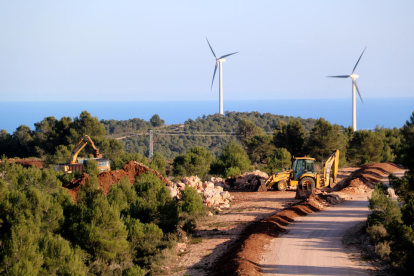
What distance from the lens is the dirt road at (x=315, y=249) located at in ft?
41.3

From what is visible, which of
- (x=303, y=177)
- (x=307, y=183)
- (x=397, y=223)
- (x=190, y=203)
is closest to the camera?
(x=397, y=223)

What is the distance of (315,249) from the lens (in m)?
14.6

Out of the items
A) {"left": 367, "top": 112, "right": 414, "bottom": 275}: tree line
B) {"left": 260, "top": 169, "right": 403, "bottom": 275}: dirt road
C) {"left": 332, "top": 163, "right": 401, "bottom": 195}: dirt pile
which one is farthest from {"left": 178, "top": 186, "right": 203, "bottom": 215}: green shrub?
{"left": 332, "top": 163, "right": 401, "bottom": 195}: dirt pile

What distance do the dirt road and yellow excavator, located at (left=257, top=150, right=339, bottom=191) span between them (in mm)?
5251

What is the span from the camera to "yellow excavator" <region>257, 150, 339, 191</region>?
26.5m

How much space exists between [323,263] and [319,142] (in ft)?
116

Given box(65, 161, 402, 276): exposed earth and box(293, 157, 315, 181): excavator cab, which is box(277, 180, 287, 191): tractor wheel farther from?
box(293, 157, 315, 181): excavator cab

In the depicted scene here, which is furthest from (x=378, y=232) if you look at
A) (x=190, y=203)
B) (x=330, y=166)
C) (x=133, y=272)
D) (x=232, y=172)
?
(x=232, y=172)

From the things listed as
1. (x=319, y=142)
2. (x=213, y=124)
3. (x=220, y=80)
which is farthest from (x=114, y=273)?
(x=213, y=124)

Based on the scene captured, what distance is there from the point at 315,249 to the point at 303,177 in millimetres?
12325

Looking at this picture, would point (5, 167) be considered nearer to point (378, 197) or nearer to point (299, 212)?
point (299, 212)

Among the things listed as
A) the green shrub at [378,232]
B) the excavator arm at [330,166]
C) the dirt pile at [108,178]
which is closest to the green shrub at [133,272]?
the green shrub at [378,232]

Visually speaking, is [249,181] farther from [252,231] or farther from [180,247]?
[180,247]

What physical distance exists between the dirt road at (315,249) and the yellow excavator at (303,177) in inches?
207
